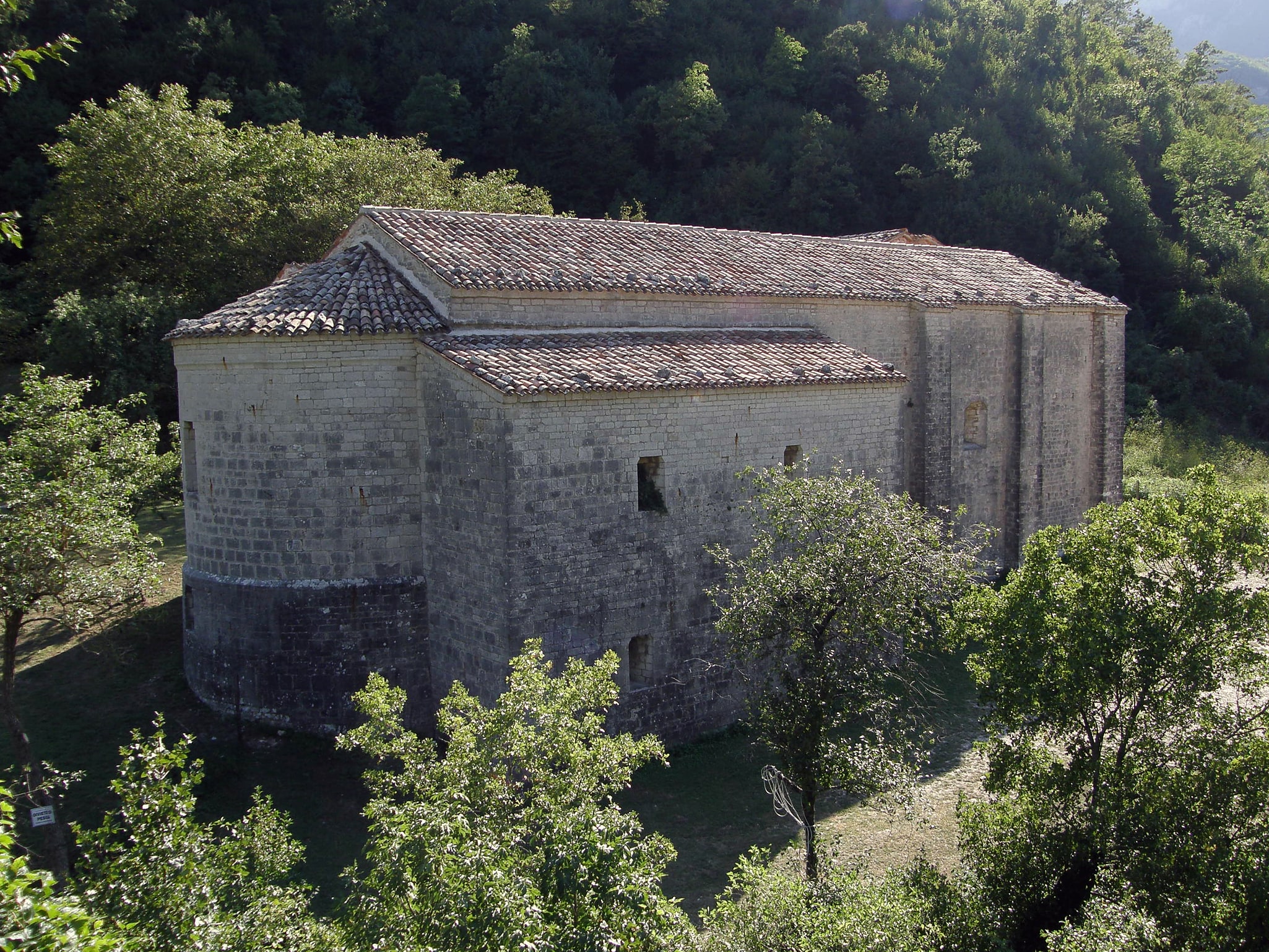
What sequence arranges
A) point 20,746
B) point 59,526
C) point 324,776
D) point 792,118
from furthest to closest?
point 792,118
point 324,776
point 20,746
point 59,526

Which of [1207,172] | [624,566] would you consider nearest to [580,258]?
[624,566]

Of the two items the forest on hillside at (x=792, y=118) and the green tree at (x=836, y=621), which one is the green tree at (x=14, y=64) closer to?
the green tree at (x=836, y=621)

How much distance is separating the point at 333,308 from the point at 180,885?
9.56 m

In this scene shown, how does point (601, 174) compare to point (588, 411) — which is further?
point (601, 174)

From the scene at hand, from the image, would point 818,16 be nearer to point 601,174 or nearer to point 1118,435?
point 601,174

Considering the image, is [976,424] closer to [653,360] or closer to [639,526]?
[653,360]

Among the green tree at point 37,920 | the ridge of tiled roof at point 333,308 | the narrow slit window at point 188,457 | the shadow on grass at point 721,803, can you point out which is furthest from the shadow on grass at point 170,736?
the green tree at point 37,920

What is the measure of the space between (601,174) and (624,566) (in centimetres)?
3627

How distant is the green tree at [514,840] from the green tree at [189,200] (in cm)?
1969

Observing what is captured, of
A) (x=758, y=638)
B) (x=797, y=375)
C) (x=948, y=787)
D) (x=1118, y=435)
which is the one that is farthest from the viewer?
(x=1118, y=435)

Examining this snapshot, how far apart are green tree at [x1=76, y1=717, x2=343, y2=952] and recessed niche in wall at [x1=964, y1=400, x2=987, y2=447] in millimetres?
18980

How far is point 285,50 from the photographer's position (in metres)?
44.7

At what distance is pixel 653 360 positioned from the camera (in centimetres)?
1481

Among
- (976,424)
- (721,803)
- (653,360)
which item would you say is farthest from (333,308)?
(976,424)
